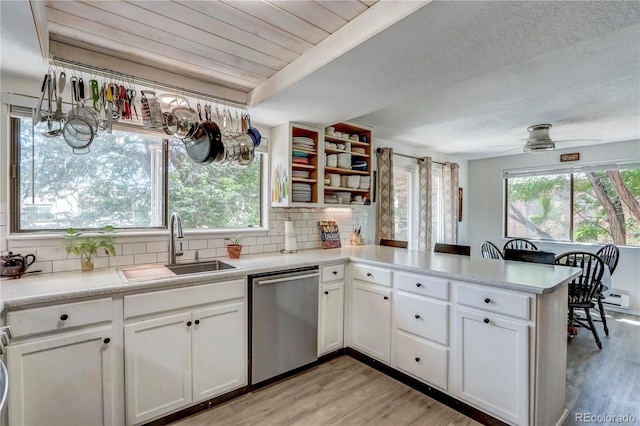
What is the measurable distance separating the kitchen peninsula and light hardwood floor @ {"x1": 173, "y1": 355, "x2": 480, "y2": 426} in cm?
12

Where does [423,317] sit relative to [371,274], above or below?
below

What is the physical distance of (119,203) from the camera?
7.71 feet

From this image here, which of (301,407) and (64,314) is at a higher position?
(64,314)

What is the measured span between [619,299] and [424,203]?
9.42ft

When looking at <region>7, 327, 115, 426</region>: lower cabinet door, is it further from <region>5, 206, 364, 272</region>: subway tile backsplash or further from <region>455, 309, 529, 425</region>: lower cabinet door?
<region>455, 309, 529, 425</region>: lower cabinet door

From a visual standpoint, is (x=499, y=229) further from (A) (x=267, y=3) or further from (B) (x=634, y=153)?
(A) (x=267, y=3)

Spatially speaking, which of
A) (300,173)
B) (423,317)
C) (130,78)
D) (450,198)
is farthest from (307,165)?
(450,198)

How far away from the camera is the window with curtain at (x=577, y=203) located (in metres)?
4.19

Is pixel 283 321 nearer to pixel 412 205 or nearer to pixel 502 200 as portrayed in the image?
pixel 412 205

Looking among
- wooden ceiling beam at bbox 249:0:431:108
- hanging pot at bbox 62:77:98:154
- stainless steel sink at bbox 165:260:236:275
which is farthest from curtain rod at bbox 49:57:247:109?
stainless steel sink at bbox 165:260:236:275

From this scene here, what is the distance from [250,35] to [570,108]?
3.07 metres

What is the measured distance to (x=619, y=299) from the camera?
420cm

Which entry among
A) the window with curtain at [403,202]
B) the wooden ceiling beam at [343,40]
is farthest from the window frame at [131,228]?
the window with curtain at [403,202]

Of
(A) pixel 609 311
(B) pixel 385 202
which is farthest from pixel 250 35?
(A) pixel 609 311
